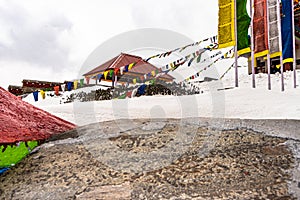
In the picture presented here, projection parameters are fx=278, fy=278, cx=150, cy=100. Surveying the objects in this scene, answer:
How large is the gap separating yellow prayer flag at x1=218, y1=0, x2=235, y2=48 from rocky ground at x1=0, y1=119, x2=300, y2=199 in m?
5.35

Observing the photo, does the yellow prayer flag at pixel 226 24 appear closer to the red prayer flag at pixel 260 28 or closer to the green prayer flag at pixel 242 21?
the green prayer flag at pixel 242 21

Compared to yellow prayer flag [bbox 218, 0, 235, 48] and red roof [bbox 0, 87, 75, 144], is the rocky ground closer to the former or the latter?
red roof [bbox 0, 87, 75, 144]

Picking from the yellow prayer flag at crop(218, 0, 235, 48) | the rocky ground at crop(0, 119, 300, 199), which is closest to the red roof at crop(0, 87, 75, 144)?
the rocky ground at crop(0, 119, 300, 199)

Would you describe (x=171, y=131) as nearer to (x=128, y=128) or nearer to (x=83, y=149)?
(x=128, y=128)

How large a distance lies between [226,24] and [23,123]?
689cm

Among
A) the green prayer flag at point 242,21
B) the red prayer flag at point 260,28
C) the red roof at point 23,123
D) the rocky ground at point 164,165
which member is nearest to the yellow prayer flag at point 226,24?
the green prayer flag at point 242,21

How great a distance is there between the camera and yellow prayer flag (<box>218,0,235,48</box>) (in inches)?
321

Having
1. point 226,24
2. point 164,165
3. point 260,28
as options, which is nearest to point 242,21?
point 226,24

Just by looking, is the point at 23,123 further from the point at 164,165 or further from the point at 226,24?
the point at 226,24

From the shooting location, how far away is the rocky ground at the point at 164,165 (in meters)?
1.98

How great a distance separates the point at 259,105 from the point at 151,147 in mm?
3231

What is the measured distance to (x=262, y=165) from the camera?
7.38 feet

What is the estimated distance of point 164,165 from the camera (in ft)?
7.70

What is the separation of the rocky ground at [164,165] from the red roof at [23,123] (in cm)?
21
